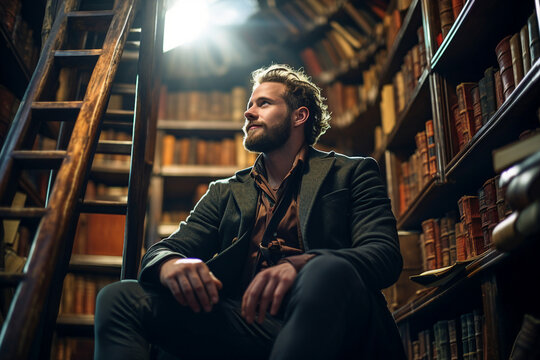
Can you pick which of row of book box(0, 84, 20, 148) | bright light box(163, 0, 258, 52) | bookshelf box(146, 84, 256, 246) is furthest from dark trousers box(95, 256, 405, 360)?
bookshelf box(146, 84, 256, 246)

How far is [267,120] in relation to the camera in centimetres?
181

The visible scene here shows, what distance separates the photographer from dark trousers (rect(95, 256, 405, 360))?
100 centimetres

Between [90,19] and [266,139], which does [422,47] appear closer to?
[266,139]

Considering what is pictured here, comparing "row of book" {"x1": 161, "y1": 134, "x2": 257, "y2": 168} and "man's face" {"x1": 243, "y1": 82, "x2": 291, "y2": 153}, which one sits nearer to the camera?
"man's face" {"x1": 243, "y1": 82, "x2": 291, "y2": 153}

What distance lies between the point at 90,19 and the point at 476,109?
1.26 meters

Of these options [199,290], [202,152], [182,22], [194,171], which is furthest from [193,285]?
[202,152]

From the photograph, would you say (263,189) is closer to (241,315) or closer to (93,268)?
(241,315)

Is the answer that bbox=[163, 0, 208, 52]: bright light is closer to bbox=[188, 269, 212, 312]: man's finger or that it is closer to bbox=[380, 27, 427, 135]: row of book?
bbox=[380, 27, 427, 135]: row of book

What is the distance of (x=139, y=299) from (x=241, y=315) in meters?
0.23

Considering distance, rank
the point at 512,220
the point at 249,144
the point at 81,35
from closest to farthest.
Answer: the point at 512,220, the point at 249,144, the point at 81,35

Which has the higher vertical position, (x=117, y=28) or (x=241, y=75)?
(x=241, y=75)

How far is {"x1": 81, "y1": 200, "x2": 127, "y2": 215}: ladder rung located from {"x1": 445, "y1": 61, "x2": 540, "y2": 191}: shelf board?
3.82 ft

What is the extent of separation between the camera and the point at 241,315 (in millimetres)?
1213

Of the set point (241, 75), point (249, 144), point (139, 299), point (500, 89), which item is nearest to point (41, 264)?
point (139, 299)
